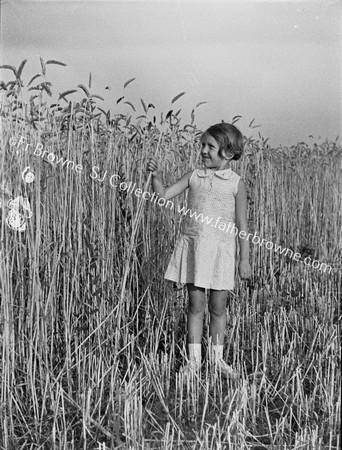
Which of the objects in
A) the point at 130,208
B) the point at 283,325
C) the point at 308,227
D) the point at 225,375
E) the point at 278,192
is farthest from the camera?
the point at 308,227

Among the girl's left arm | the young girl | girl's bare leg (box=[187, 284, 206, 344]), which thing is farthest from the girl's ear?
girl's bare leg (box=[187, 284, 206, 344])

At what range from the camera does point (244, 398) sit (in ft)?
5.84

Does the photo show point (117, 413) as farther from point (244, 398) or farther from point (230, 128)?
point (230, 128)

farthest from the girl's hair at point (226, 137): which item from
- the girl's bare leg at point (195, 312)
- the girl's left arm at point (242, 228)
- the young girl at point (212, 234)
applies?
the girl's bare leg at point (195, 312)

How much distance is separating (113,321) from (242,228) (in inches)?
23.0

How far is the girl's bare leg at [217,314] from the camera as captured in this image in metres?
2.33

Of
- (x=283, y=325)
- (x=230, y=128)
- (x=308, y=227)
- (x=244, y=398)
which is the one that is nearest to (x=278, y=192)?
→ (x=308, y=227)

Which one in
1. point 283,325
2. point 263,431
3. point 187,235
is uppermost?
point 187,235

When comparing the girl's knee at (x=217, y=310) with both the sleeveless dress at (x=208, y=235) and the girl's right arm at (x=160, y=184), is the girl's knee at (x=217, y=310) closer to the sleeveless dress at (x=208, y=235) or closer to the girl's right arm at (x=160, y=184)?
the sleeveless dress at (x=208, y=235)

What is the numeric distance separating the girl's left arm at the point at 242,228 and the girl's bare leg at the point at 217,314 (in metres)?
0.11

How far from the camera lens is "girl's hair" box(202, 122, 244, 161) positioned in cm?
229

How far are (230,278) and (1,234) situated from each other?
0.90 metres

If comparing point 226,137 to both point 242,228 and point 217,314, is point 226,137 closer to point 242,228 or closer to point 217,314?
point 242,228

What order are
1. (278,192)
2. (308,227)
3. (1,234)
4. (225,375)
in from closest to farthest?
(1,234)
(225,375)
(278,192)
(308,227)
